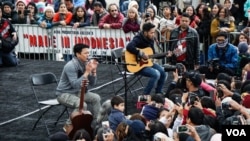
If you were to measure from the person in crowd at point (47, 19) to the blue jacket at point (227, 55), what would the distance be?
15.3ft

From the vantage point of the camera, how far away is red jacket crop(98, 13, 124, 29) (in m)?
16.5

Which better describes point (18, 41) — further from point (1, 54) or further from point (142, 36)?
point (142, 36)

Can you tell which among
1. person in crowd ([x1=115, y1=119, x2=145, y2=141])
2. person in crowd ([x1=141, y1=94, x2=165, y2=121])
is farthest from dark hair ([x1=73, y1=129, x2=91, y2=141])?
person in crowd ([x1=141, y1=94, x2=165, y2=121])

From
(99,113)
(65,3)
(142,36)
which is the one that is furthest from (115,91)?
(65,3)

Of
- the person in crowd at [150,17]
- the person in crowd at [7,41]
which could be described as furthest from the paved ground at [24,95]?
the person in crowd at [150,17]

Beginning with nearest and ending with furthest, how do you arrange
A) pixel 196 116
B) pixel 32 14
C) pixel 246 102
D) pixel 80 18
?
pixel 196 116 < pixel 246 102 < pixel 80 18 < pixel 32 14

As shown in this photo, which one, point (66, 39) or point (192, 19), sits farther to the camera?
point (66, 39)

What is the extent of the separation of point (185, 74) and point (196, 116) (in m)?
2.39

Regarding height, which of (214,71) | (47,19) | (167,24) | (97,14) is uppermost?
(97,14)

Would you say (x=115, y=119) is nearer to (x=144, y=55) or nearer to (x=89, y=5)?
(x=144, y=55)

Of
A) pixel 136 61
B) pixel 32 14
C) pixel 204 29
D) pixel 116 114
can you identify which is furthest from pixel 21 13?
pixel 116 114

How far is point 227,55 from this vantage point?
13883 millimetres

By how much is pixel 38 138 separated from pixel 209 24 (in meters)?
6.32

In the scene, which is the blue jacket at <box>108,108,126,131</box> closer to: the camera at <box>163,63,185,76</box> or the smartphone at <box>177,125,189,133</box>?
the smartphone at <box>177,125,189,133</box>
